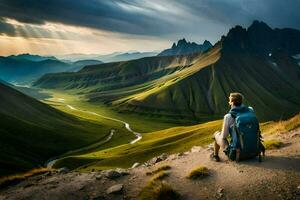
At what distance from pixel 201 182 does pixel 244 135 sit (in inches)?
128

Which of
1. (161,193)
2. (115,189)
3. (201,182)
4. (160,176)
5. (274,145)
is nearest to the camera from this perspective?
(161,193)

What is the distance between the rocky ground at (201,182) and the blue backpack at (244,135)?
A: 62 centimetres

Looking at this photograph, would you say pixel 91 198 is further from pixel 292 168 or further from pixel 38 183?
pixel 292 168

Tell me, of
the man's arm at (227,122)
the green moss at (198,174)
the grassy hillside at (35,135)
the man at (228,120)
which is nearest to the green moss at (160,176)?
the green moss at (198,174)

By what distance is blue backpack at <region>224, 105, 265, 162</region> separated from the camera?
59.7 ft

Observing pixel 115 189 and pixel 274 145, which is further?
pixel 274 145

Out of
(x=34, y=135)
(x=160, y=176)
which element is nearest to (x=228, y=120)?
(x=160, y=176)

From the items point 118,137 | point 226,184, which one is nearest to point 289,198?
point 226,184

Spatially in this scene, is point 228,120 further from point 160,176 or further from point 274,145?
point 274,145

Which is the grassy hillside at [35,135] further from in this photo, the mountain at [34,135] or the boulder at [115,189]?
the boulder at [115,189]

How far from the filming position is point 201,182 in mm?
17781

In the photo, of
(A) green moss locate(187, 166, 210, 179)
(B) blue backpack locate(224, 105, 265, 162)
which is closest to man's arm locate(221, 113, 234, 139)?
(B) blue backpack locate(224, 105, 265, 162)

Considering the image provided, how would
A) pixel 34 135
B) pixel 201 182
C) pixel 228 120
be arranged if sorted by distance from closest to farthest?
pixel 201 182, pixel 228 120, pixel 34 135

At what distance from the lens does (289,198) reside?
15.2m
